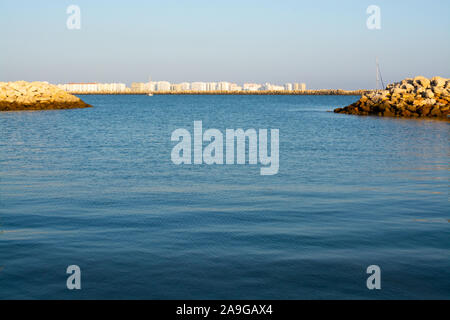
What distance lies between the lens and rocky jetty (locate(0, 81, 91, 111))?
6931 cm

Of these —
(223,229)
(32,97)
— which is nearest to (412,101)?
(223,229)

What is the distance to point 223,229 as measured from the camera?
9336 millimetres

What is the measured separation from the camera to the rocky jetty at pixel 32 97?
69312 millimetres

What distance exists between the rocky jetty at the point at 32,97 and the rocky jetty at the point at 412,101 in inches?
1738

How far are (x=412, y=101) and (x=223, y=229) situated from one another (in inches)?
1875

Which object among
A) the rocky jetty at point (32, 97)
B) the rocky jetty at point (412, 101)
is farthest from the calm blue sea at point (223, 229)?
the rocky jetty at point (32, 97)

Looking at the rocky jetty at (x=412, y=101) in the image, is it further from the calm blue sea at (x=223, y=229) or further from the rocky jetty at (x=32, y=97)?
the rocky jetty at (x=32, y=97)

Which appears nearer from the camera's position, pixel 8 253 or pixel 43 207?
pixel 8 253

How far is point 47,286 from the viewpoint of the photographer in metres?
6.52

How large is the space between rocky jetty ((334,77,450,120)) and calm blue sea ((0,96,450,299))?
33508mm
